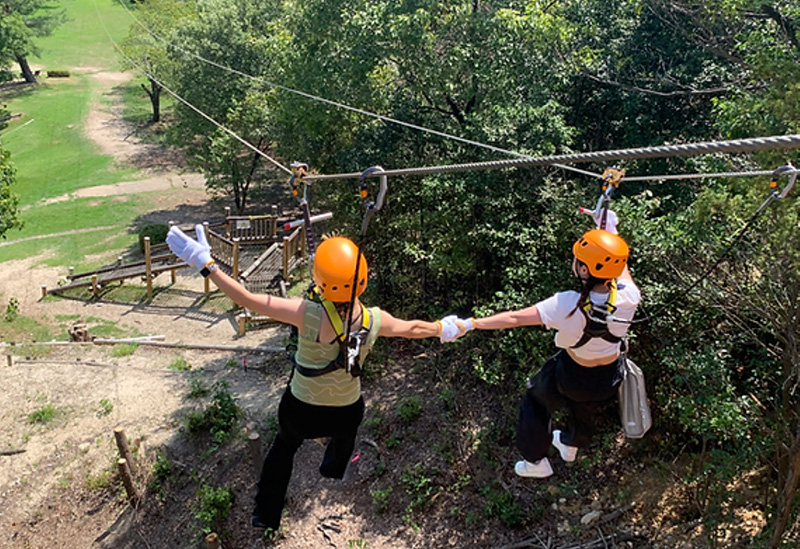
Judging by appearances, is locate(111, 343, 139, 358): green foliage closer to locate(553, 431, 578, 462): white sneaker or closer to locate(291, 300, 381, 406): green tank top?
locate(291, 300, 381, 406): green tank top

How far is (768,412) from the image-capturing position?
6.67 meters

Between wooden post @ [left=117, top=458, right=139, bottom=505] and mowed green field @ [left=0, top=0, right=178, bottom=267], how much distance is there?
15781 millimetres

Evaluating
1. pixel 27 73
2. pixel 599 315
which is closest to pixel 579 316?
pixel 599 315

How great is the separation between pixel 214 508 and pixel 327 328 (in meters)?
6.67

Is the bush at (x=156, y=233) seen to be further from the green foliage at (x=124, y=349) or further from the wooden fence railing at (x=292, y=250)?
the green foliage at (x=124, y=349)

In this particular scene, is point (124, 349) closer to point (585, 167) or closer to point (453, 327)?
point (585, 167)

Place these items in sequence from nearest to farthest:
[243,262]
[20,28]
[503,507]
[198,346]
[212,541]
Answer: [503,507] < [212,541] < [198,346] < [243,262] < [20,28]

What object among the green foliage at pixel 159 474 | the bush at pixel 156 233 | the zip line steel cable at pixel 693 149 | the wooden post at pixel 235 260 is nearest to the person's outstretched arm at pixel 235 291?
the zip line steel cable at pixel 693 149

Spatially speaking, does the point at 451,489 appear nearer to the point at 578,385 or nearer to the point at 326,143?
the point at 578,385

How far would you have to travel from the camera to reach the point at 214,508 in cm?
962

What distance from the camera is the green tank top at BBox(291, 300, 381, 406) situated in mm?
4277

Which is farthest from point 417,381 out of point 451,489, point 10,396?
point 10,396

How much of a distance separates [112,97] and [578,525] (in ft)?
157

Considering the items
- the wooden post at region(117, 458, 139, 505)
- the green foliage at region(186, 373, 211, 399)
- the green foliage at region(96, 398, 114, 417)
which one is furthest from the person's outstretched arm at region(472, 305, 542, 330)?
the green foliage at region(96, 398, 114, 417)
